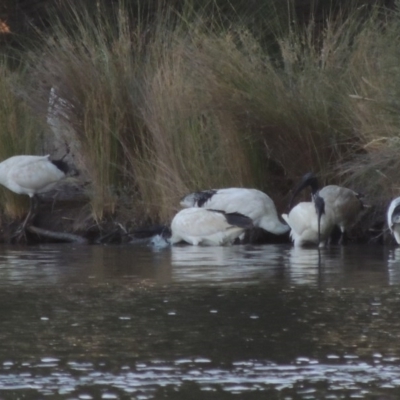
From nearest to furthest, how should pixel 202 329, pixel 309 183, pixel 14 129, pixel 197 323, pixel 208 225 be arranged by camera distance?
1. pixel 202 329
2. pixel 197 323
3. pixel 309 183
4. pixel 208 225
5. pixel 14 129

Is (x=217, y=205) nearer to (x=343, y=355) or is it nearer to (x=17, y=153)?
(x=17, y=153)

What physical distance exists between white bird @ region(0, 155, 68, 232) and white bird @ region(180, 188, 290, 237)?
153 centimetres

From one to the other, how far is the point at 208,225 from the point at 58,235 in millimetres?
1696

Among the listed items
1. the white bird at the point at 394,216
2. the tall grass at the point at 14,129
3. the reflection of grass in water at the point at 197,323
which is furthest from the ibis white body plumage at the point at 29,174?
the reflection of grass in water at the point at 197,323

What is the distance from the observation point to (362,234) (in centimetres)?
1293

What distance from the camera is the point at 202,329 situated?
6926 millimetres

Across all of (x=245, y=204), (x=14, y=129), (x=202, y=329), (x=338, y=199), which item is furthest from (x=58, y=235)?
(x=202, y=329)

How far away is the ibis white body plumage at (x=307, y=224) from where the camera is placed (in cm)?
A: 1223

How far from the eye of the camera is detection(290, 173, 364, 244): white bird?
12.2 meters

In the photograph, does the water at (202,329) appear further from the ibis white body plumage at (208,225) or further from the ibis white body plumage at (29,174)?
the ibis white body plumage at (29,174)

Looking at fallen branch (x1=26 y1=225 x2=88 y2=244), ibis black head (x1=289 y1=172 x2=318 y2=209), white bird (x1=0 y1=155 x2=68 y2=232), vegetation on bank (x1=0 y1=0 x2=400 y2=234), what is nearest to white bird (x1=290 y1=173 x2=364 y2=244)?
ibis black head (x1=289 y1=172 x2=318 y2=209)

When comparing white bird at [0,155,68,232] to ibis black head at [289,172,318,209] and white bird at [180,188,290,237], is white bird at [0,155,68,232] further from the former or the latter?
ibis black head at [289,172,318,209]

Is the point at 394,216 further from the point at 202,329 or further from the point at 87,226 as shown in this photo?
the point at 202,329

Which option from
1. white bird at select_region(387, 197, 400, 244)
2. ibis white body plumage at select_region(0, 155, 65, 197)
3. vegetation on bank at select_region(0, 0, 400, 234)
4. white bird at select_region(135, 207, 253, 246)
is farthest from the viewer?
ibis white body plumage at select_region(0, 155, 65, 197)
